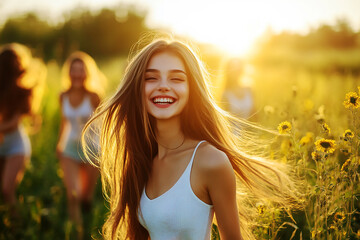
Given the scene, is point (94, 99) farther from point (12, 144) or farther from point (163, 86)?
point (163, 86)

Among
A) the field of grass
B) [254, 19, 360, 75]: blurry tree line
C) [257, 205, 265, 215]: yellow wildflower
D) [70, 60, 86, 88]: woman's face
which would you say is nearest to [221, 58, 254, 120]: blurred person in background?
the field of grass

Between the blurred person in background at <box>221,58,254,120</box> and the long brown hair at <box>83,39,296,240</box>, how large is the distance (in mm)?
2945

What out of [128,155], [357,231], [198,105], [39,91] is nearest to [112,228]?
[128,155]

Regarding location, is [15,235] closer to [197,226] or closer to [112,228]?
[112,228]

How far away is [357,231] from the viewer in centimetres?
164

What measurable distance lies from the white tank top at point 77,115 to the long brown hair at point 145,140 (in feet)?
8.30

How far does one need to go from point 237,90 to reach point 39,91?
2.62 metres

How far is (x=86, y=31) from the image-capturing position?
1180 inches

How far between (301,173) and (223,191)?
0.57 m

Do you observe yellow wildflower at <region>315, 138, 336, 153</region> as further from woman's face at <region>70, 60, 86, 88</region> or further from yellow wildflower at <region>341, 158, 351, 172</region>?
woman's face at <region>70, 60, 86, 88</region>

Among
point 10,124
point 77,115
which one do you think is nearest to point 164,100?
point 10,124

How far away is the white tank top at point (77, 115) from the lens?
4539mm

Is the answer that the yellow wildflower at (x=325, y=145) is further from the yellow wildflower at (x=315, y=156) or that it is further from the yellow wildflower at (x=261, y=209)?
the yellow wildflower at (x=261, y=209)

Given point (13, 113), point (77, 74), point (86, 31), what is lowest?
point (13, 113)
